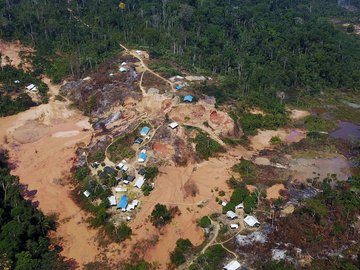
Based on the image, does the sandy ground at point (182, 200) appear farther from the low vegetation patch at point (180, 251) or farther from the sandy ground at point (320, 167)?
the sandy ground at point (320, 167)

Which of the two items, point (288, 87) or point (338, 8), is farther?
point (338, 8)

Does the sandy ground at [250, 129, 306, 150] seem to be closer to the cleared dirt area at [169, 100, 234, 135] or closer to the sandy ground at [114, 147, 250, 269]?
the cleared dirt area at [169, 100, 234, 135]

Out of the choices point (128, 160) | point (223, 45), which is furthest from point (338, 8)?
point (128, 160)

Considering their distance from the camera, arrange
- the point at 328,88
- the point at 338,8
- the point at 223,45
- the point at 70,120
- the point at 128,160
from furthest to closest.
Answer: the point at 338,8
the point at 223,45
the point at 328,88
the point at 70,120
the point at 128,160

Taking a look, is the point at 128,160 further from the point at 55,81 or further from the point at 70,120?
the point at 55,81

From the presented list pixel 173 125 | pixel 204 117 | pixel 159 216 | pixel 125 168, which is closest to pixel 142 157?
pixel 125 168

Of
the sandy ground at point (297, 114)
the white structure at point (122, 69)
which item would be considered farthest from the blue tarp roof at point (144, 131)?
the sandy ground at point (297, 114)

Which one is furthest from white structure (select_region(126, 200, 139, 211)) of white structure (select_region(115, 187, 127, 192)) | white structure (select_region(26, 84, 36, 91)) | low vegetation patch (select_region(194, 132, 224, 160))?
white structure (select_region(26, 84, 36, 91))
